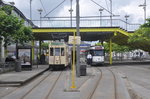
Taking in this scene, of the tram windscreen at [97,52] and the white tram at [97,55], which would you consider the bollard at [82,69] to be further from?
the tram windscreen at [97,52]

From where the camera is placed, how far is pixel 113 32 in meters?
43.9

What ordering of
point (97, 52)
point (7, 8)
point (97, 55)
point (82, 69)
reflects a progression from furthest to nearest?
point (97, 52) → point (97, 55) → point (7, 8) → point (82, 69)

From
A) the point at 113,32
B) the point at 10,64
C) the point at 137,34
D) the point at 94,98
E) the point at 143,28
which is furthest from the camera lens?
the point at 113,32

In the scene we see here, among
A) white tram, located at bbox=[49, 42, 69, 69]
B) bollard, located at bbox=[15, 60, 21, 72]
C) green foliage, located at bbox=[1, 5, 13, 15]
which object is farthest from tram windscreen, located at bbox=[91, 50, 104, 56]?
green foliage, located at bbox=[1, 5, 13, 15]

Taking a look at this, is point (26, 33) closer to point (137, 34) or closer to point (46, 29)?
point (46, 29)

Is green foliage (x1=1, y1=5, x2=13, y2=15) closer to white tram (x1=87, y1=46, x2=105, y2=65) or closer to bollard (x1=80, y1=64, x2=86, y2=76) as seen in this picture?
bollard (x1=80, y1=64, x2=86, y2=76)

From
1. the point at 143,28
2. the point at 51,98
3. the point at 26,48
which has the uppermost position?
the point at 143,28

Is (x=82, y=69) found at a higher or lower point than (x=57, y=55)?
lower

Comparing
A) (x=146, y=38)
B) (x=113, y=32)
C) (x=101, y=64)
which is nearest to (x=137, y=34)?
(x=146, y=38)

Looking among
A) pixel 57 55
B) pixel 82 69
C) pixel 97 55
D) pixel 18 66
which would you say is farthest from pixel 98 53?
pixel 82 69

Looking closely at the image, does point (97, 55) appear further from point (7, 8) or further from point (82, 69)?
point (82, 69)

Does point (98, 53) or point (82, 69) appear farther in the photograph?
point (98, 53)

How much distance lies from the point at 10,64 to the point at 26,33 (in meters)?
5.88

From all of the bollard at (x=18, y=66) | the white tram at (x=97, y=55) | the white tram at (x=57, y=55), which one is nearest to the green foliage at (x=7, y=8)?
the bollard at (x=18, y=66)
